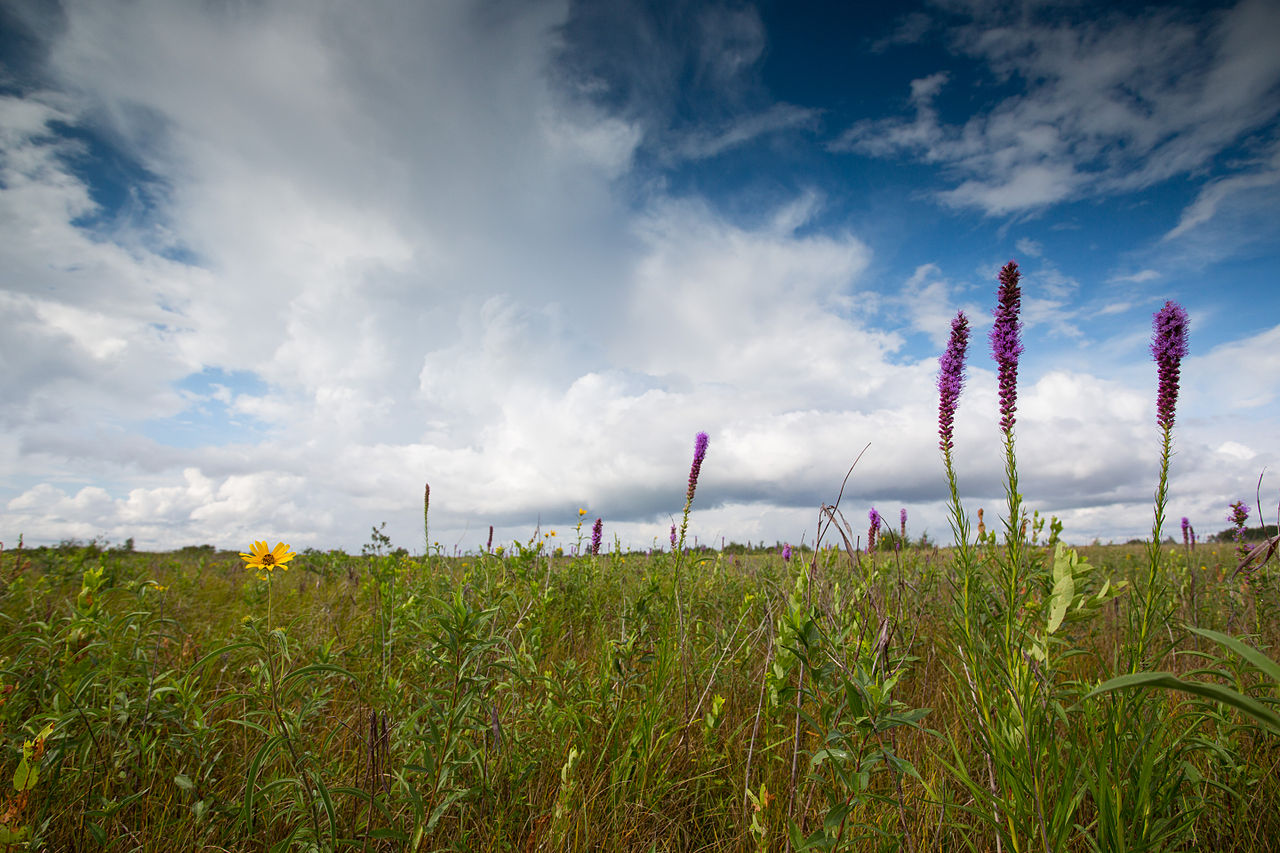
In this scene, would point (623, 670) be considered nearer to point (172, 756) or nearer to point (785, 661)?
point (785, 661)

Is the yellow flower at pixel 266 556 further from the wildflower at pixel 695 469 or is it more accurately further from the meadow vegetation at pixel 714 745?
the wildflower at pixel 695 469

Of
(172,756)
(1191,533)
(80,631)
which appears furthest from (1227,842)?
(80,631)

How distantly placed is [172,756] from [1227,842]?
4786 mm

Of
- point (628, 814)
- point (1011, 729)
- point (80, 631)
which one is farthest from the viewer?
point (80, 631)

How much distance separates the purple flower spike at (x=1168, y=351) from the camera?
261cm

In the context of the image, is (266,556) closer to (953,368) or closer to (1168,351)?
(953,368)

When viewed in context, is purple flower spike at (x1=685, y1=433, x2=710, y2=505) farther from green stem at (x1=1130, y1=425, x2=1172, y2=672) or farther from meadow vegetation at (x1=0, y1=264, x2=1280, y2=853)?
green stem at (x1=1130, y1=425, x2=1172, y2=672)

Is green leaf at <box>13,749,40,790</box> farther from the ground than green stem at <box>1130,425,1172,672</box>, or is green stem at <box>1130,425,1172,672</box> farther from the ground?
green stem at <box>1130,425,1172,672</box>

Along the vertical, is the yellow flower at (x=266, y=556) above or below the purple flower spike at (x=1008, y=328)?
below

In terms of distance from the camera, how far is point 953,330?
2.96 m

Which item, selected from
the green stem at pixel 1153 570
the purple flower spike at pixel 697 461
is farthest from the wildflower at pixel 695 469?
the green stem at pixel 1153 570

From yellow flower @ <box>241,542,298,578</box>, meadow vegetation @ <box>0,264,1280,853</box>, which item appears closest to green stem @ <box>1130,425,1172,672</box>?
meadow vegetation @ <box>0,264,1280,853</box>

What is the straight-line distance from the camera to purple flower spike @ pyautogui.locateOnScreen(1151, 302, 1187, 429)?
261 cm

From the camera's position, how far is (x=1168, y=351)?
8.97 feet
